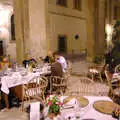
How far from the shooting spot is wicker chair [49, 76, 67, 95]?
479 centimetres

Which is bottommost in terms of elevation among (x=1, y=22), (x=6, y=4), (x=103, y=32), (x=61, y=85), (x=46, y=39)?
(x=61, y=85)

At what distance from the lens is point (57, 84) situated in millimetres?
4852

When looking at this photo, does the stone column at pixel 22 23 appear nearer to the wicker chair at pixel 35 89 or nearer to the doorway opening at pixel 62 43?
the wicker chair at pixel 35 89

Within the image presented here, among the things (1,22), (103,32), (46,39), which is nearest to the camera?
(46,39)

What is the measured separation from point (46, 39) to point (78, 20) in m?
9.90

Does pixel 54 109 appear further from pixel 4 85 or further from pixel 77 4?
pixel 77 4

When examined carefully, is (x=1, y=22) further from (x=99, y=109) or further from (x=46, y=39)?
(x=99, y=109)

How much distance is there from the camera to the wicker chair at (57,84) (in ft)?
15.7

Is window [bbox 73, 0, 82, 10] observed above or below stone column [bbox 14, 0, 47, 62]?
above

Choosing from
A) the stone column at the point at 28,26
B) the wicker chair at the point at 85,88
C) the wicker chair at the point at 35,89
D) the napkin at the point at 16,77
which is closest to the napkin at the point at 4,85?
the napkin at the point at 16,77

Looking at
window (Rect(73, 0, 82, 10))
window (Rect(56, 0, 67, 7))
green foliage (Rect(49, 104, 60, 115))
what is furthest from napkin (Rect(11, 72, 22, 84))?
window (Rect(73, 0, 82, 10))

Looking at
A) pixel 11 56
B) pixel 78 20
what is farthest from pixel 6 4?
pixel 78 20

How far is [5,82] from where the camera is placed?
4.17 meters

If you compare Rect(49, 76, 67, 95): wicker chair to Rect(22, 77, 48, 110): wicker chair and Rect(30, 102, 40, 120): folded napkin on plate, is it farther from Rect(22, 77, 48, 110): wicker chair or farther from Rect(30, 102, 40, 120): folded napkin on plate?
Rect(30, 102, 40, 120): folded napkin on plate
